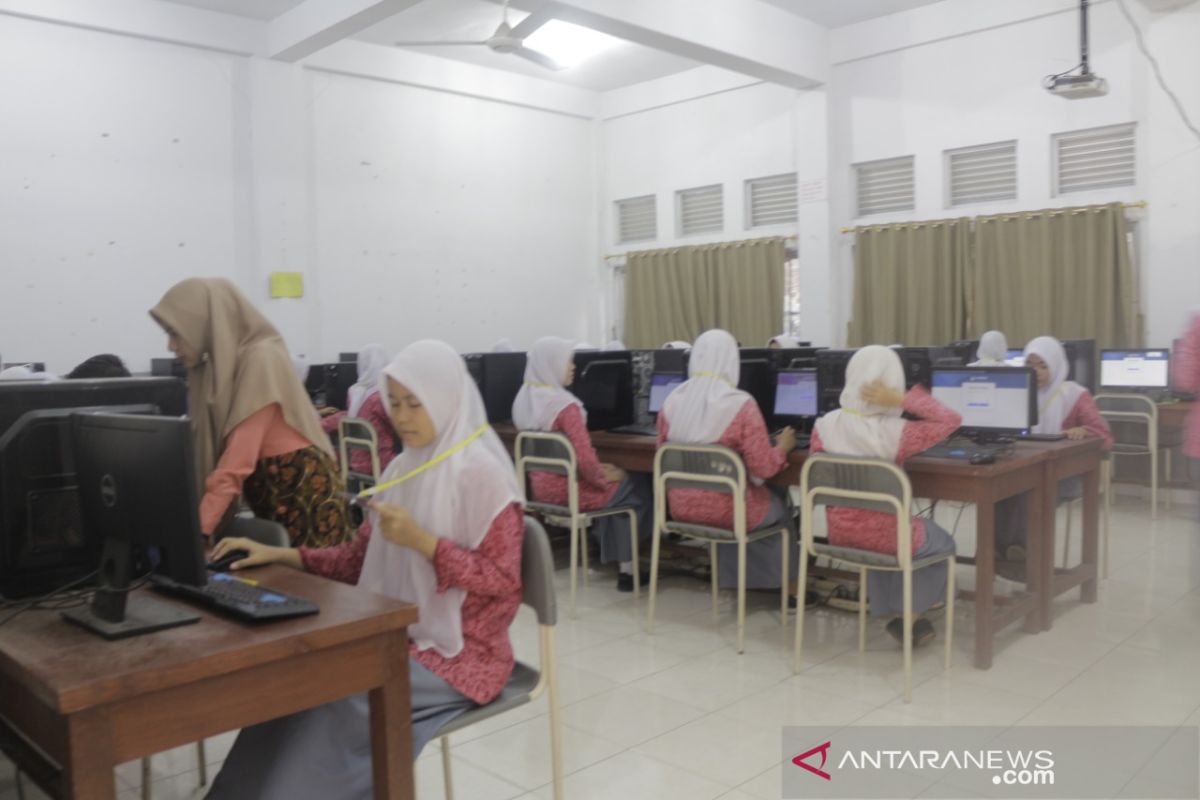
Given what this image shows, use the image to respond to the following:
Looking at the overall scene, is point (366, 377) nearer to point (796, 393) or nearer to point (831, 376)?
point (796, 393)

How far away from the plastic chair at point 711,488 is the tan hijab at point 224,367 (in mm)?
1605

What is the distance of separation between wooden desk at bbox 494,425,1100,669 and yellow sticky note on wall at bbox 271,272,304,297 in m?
3.69

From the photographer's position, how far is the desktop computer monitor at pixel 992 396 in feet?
12.6

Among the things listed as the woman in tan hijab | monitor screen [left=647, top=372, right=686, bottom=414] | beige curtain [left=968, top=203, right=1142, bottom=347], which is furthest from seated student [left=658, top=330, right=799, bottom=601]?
beige curtain [left=968, top=203, right=1142, bottom=347]

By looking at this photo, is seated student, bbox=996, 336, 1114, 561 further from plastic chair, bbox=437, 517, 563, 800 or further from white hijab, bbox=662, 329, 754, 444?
plastic chair, bbox=437, 517, 563, 800

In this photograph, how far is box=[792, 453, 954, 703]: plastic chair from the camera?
9.91ft

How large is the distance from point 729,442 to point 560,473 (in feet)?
2.73

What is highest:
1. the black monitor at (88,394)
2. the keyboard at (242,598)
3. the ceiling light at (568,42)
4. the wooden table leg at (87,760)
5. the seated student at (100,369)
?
the ceiling light at (568,42)

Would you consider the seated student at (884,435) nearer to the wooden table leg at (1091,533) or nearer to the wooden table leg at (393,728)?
the wooden table leg at (1091,533)

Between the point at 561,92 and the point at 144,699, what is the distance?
850 cm

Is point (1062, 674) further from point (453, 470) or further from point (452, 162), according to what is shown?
point (452, 162)

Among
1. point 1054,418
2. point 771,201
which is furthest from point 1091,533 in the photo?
point 771,201

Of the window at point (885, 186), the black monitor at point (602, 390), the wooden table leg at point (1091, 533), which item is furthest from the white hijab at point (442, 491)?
the window at point (885, 186)

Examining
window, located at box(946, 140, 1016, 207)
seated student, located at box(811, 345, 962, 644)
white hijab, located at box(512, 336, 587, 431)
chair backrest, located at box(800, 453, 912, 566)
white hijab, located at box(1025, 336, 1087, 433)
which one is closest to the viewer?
chair backrest, located at box(800, 453, 912, 566)
